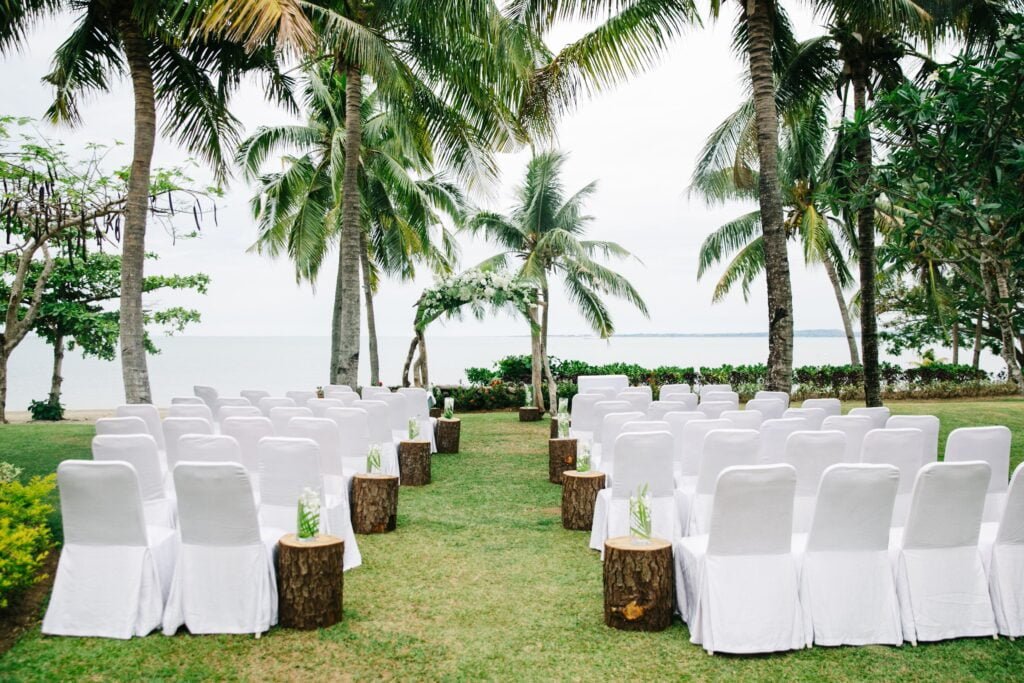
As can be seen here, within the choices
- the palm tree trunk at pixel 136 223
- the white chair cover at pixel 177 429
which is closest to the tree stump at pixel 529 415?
the palm tree trunk at pixel 136 223

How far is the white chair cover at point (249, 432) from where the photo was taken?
547cm

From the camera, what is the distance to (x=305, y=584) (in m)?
3.73

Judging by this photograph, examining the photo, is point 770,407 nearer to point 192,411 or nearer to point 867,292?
point 867,292

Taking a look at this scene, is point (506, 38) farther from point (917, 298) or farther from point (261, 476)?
point (917, 298)

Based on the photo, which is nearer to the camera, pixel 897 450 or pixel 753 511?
pixel 753 511

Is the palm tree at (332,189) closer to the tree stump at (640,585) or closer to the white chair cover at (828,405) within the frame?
the white chair cover at (828,405)

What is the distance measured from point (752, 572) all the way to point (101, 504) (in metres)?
3.13

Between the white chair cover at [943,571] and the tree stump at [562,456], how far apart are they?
4255 millimetres

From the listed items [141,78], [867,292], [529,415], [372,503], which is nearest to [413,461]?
[372,503]

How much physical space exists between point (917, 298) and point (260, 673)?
23.3m

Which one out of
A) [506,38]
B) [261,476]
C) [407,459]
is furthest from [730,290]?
[261,476]

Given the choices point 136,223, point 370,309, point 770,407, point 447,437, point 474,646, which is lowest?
point 474,646

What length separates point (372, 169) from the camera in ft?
55.5

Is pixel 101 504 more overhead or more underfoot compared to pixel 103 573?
more overhead
